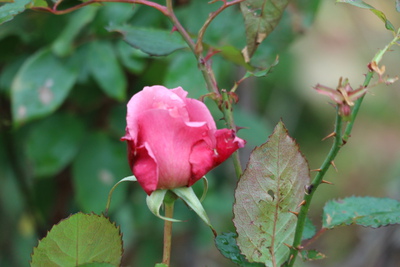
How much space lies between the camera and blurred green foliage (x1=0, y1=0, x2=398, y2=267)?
0.96m

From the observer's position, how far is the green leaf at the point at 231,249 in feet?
1.48

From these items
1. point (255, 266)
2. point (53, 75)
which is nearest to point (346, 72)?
point (53, 75)

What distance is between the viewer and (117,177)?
1.08 m

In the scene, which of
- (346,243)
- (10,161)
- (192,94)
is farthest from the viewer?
(346,243)

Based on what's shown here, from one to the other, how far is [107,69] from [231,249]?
60cm

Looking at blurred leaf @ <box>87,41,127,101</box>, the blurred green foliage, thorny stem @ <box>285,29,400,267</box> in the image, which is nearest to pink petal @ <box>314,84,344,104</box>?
thorny stem @ <box>285,29,400,267</box>

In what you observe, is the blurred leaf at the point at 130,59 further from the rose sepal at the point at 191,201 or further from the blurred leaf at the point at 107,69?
the rose sepal at the point at 191,201

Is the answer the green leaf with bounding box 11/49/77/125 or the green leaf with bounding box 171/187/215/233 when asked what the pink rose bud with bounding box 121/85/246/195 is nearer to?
the green leaf with bounding box 171/187/215/233

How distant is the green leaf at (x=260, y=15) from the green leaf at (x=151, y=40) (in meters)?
0.08

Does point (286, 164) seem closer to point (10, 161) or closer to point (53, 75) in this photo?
point (53, 75)

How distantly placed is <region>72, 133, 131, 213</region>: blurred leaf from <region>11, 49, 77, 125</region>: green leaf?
16 centimetres

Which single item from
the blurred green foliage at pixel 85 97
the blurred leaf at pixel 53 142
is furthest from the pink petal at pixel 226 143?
the blurred leaf at pixel 53 142

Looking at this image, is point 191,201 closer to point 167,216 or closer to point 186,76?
point 167,216

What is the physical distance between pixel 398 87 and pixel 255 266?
2.63 metres
